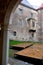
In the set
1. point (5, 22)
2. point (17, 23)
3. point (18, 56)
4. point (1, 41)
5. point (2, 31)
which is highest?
point (17, 23)

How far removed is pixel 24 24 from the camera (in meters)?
20.0

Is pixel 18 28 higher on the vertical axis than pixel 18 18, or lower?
lower

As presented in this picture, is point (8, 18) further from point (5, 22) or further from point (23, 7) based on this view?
point (23, 7)

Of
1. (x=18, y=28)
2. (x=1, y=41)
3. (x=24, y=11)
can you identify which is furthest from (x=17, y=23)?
(x=1, y=41)

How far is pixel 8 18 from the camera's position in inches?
164

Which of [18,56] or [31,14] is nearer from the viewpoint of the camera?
[18,56]

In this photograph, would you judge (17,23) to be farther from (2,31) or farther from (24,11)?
(2,31)

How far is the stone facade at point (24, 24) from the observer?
18.3 m

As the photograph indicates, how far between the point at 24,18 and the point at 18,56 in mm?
12164

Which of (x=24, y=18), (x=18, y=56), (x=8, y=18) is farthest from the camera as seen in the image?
(x=24, y=18)

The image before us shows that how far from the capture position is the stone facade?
18.3m

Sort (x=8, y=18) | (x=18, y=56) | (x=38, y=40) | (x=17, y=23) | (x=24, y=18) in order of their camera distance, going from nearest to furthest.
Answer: (x=8, y=18)
(x=18, y=56)
(x=17, y=23)
(x=24, y=18)
(x=38, y=40)

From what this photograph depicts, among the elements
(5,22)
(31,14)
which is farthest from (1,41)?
(31,14)

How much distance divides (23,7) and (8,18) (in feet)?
50.9
